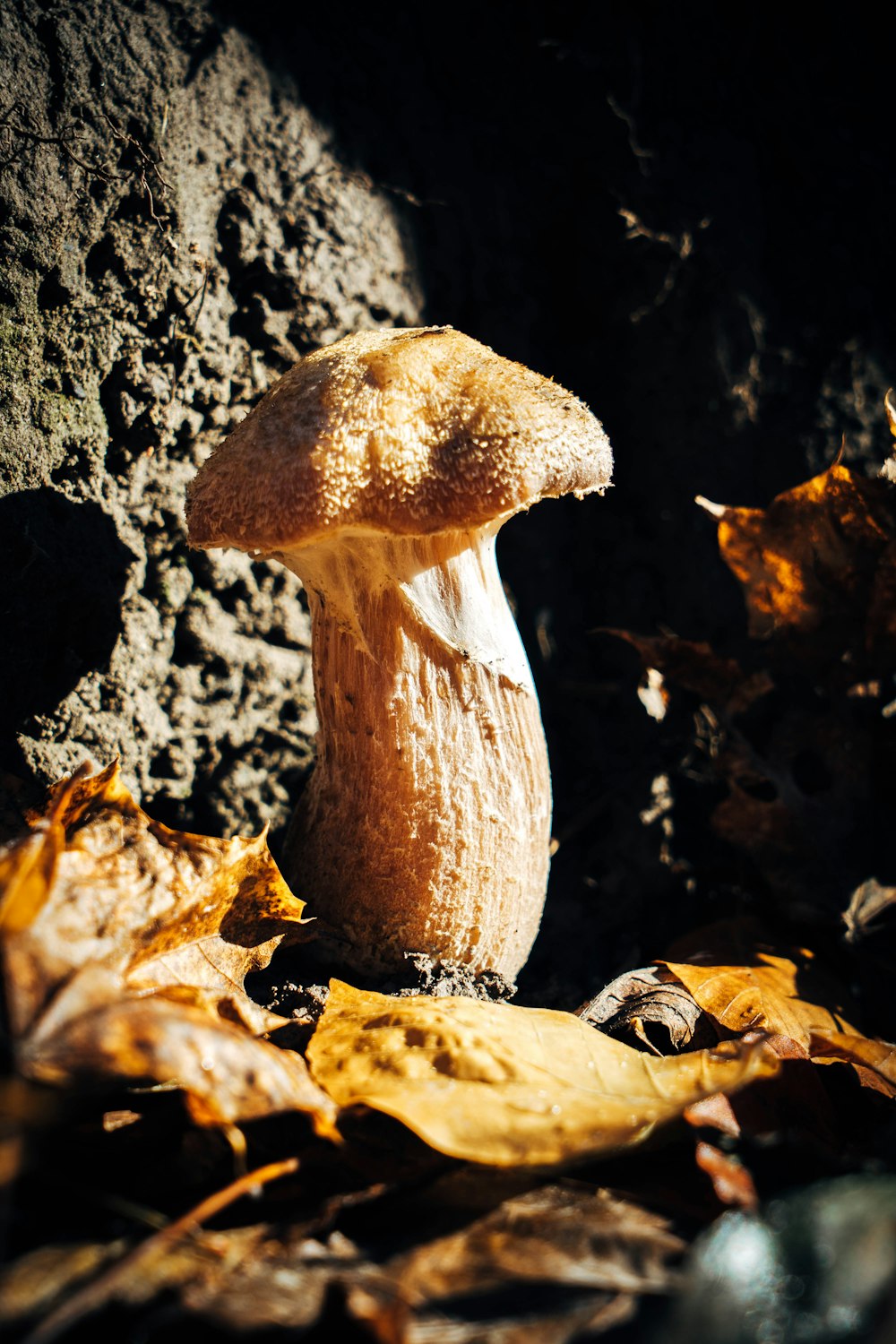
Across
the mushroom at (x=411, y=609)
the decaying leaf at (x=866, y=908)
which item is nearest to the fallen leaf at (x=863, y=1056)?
the decaying leaf at (x=866, y=908)

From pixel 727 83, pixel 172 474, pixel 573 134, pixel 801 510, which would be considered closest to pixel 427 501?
pixel 172 474

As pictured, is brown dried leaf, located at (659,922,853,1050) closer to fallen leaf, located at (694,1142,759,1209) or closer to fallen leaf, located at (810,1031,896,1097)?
fallen leaf, located at (810,1031,896,1097)

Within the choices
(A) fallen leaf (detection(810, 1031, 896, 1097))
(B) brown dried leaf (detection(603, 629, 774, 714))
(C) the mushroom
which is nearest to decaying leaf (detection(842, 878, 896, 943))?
(A) fallen leaf (detection(810, 1031, 896, 1097))

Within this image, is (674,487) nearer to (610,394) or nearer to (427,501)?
(610,394)

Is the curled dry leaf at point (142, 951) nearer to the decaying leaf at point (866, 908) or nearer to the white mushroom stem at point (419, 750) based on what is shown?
the white mushroom stem at point (419, 750)

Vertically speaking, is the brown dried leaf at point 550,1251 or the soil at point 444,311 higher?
the soil at point 444,311

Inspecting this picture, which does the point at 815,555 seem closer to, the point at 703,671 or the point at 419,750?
the point at 703,671
